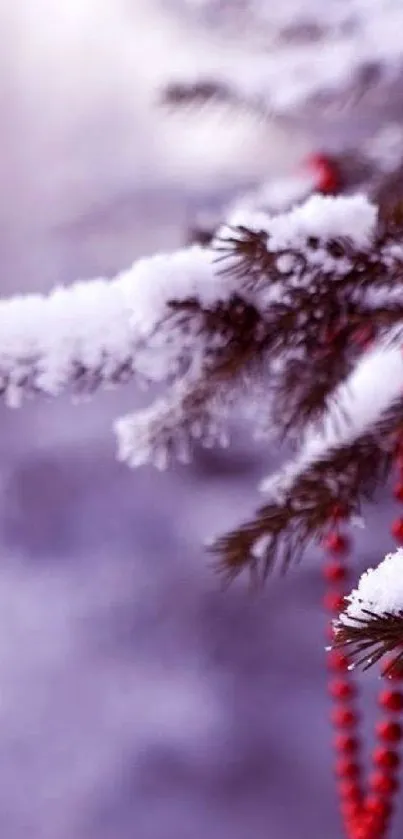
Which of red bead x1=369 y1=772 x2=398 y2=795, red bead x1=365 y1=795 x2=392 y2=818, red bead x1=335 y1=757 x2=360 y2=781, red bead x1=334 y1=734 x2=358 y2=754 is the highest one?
red bead x1=334 y1=734 x2=358 y2=754

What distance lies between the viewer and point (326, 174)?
985mm

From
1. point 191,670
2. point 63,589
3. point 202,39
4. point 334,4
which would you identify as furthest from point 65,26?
point 191,670

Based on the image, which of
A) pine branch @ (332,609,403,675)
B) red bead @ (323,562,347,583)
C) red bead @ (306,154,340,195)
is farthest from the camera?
red bead @ (306,154,340,195)

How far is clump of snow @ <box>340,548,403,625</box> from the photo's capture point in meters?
0.31

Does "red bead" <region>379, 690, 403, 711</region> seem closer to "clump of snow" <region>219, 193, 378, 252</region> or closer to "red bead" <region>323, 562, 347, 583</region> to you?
"red bead" <region>323, 562, 347, 583</region>

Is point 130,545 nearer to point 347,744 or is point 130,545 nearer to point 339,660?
point 347,744

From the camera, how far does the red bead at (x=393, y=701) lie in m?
0.71

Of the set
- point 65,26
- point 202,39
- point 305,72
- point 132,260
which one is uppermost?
point 65,26

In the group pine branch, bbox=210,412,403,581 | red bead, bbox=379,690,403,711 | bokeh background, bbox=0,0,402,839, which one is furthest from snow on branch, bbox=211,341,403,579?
bokeh background, bbox=0,0,402,839

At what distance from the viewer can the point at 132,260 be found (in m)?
1.66

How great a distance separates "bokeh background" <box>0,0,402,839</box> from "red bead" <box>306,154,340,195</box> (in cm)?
65

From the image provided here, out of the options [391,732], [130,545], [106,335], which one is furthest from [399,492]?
[130,545]

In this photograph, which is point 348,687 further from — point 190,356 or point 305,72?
point 305,72

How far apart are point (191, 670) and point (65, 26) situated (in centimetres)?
112
